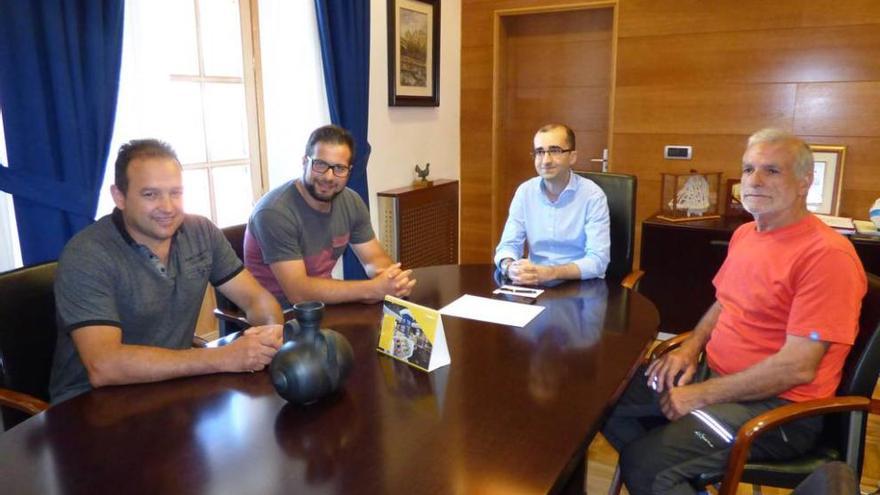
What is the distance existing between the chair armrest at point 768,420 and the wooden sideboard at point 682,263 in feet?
6.36

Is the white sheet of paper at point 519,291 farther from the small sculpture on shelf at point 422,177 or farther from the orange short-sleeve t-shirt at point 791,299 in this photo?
the small sculpture on shelf at point 422,177

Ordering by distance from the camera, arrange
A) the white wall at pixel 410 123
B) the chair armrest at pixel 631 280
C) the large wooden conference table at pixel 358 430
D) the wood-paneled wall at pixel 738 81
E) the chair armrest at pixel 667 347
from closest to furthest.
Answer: the large wooden conference table at pixel 358 430 → the chair armrest at pixel 667 347 → the chair armrest at pixel 631 280 → the wood-paneled wall at pixel 738 81 → the white wall at pixel 410 123

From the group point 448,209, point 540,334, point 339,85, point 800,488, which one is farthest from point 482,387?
point 448,209

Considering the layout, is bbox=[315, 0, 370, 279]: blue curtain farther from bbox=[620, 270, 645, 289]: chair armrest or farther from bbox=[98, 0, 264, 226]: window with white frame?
bbox=[620, 270, 645, 289]: chair armrest

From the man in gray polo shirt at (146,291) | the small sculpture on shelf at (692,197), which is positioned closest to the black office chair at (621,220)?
the small sculpture on shelf at (692,197)

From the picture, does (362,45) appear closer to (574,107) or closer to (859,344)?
(574,107)

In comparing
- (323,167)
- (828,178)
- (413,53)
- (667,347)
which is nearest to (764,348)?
(667,347)

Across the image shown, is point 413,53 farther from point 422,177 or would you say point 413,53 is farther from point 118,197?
point 118,197

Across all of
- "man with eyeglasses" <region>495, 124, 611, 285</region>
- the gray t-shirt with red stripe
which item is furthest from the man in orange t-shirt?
the gray t-shirt with red stripe

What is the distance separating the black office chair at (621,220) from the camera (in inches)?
99.0

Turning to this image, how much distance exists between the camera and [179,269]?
1671 millimetres

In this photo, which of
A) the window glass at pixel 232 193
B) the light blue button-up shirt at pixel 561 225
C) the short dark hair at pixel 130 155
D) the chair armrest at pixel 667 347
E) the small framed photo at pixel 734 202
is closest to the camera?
the short dark hair at pixel 130 155

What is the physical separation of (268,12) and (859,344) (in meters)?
2.85

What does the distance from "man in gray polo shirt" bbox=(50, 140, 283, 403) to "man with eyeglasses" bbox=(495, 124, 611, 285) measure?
104cm
